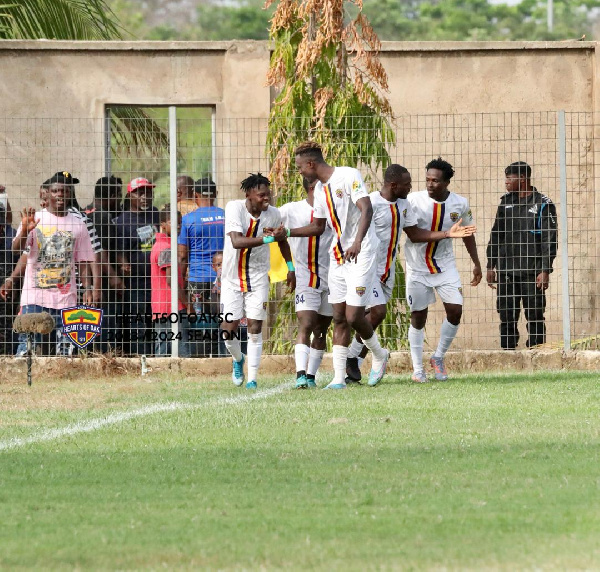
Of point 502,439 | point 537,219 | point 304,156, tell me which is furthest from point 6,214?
point 502,439

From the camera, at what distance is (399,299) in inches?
553

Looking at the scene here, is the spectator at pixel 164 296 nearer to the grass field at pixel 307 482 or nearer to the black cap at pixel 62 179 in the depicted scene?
the black cap at pixel 62 179

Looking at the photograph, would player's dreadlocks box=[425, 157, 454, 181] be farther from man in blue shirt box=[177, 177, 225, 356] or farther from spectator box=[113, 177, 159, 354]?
spectator box=[113, 177, 159, 354]

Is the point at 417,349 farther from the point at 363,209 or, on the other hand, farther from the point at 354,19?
the point at 354,19

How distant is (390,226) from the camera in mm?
11875

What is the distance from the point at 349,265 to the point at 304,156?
1.01 m

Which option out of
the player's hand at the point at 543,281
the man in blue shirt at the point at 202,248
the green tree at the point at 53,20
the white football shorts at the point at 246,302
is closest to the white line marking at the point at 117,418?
the white football shorts at the point at 246,302

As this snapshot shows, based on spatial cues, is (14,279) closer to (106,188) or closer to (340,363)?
(106,188)

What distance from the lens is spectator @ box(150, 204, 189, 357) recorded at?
1364cm

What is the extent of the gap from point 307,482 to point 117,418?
3279mm

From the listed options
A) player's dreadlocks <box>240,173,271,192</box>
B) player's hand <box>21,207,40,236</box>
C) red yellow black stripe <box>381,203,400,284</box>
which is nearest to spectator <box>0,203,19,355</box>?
player's hand <box>21,207,40,236</box>

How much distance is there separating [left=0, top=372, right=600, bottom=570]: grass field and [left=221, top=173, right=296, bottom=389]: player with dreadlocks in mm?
1300

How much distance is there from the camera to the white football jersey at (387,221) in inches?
465

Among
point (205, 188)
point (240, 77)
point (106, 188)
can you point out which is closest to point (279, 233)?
point (205, 188)
